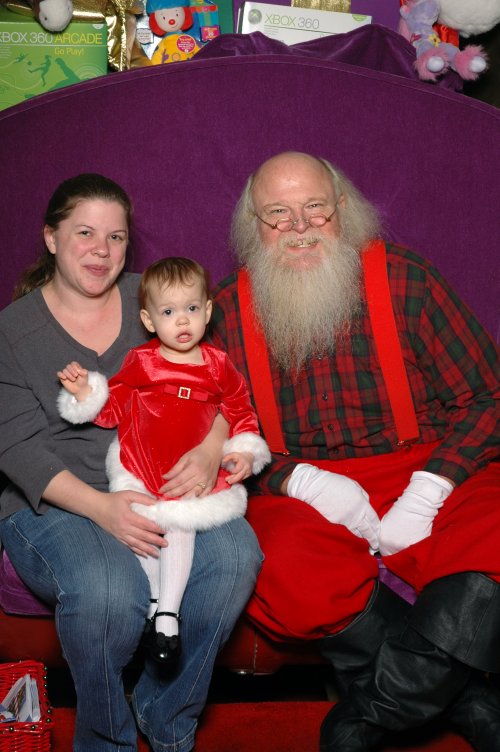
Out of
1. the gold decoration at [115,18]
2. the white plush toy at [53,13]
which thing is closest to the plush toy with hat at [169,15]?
the gold decoration at [115,18]

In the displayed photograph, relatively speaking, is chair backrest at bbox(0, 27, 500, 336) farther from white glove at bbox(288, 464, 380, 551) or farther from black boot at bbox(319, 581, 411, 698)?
black boot at bbox(319, 581, 411, 698)

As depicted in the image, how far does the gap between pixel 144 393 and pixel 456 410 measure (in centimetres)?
87

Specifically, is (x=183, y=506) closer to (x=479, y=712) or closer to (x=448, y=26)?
(x=479, y=712)

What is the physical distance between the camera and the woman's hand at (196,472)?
2039mm

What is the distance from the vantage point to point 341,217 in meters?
2.56

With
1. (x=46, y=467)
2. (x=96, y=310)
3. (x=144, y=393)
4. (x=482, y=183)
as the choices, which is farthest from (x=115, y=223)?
(x=482, y=183)

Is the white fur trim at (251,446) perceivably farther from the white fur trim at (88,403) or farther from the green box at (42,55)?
the green box at (42,55)

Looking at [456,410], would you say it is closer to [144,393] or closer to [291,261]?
[291,261]

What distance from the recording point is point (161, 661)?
1.85 meters

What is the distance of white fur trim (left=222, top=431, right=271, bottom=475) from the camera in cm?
215

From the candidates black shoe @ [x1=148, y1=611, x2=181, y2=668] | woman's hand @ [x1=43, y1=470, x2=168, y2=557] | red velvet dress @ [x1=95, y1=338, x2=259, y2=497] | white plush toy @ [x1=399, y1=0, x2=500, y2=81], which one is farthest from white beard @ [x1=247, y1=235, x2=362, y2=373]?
white plush toy @ [x1=399, y1=0, x2=500, y2=81]

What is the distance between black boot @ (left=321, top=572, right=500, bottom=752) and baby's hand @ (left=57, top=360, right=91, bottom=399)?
0.91m

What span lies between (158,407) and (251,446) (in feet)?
0.81

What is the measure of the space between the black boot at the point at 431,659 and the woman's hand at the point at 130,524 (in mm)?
567
